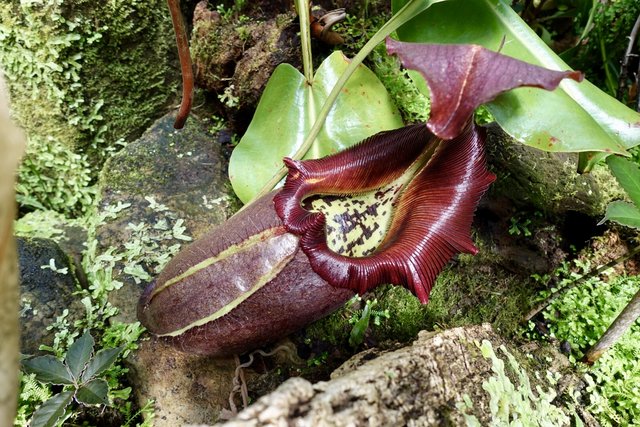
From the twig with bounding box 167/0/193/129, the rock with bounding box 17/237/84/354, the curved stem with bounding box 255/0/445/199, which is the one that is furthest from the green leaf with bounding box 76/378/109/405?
the twig with bounding box 167/0/193/129

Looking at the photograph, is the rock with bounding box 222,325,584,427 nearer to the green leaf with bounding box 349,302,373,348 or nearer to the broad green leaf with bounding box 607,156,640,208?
the green leaf with bounding box 349,302,373,348

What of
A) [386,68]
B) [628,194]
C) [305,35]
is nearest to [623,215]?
[628,194]

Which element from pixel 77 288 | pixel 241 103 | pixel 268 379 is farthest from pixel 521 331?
pixel 77 288

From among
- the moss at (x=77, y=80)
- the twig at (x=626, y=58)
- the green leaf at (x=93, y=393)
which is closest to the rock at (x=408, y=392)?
the green leaf at (x=93, y=393)

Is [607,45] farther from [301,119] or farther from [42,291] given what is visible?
[42,291]

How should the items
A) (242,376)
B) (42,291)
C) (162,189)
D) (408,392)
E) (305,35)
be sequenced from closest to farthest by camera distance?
(408,392) → (242,376) → (42,291) → (305,35) → (162,189)

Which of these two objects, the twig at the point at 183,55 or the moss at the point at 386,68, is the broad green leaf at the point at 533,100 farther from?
the twig at the point at 183,55
